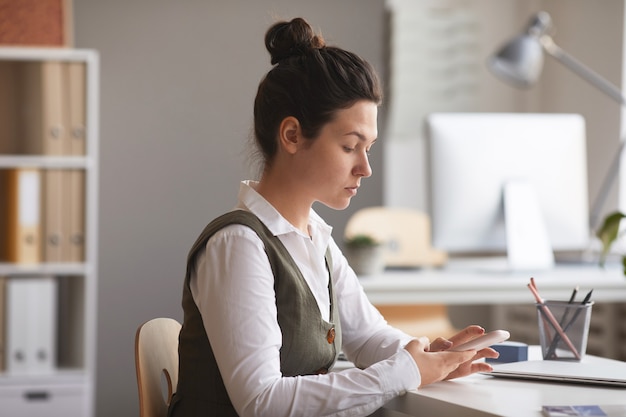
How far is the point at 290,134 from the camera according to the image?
1.54 metres

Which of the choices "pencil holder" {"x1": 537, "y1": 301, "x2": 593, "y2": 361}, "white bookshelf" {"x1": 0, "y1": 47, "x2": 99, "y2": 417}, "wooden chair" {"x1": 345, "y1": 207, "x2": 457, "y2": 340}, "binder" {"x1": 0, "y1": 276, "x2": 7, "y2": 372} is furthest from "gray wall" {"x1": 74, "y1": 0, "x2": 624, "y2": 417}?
"pencil holder" {"x1": 537, "y1": 301, "x2": 593, "y2": 361}

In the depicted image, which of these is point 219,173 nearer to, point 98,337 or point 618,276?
point 98,337

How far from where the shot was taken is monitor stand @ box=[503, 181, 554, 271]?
3.07 metres

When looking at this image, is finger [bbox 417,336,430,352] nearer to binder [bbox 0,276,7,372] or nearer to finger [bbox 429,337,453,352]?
finger [bbox 429,337,453,352]

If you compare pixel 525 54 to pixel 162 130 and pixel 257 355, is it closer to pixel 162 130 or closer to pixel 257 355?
pixel 162 130

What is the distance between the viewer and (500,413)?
1255 mm

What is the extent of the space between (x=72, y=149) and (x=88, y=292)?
19.3 inches

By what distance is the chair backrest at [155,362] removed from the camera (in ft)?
5.00

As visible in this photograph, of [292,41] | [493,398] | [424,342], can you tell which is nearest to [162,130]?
[292,41]

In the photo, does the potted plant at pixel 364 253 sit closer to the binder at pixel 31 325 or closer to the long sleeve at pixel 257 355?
the binder at pixel 31 325

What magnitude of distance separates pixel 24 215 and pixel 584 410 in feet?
7.77

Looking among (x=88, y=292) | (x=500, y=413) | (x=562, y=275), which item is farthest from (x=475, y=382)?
(x=88, y=292)

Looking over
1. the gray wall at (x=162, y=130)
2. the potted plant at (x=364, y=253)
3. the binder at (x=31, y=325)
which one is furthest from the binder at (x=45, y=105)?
the potted plant at (x=364, y=253)

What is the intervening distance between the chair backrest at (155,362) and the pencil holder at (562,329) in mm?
645
